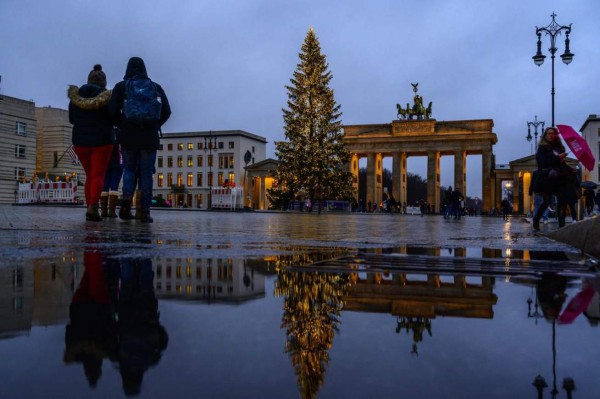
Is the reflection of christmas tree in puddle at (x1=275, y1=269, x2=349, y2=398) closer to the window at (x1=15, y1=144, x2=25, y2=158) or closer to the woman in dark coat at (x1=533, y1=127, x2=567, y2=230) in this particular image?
the woman in dark coat at (x1=533, y1=127, x2=567, y2=230)

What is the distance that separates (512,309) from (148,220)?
332 inches

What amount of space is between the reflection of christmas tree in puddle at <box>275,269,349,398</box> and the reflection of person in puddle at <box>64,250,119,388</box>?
404 millimetres

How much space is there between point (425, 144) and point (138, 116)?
6790 centimetres

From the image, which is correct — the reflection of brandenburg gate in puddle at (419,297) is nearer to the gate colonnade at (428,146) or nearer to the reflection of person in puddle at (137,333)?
the reflection of person in puddle at (137,333)

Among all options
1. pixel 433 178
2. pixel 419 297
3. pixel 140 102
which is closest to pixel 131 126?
pixel 140 102

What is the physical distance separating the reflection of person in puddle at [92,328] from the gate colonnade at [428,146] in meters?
69.9

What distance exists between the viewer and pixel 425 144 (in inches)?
2894

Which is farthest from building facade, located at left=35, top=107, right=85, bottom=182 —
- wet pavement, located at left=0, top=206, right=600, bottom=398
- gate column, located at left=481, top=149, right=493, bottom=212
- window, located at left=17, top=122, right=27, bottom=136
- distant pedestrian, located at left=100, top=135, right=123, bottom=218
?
wet pavement, located at left=0, top=206, right=600, bottom=398

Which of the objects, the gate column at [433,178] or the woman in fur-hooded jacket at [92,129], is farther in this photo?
the gate column at [433,178]

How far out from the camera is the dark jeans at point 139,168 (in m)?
8.92

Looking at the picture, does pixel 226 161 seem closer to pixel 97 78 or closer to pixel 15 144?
pixel 15 144

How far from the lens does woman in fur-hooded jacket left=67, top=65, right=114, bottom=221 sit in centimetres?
870

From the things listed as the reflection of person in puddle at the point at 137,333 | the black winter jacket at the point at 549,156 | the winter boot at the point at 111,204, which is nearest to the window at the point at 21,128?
the winter boot at the point at 111,204

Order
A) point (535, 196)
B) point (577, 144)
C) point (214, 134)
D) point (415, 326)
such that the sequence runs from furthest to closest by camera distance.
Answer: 1. point (214, 134)
2. point (535, 196)
3. point (577, 144)
4. point (415, 326)
